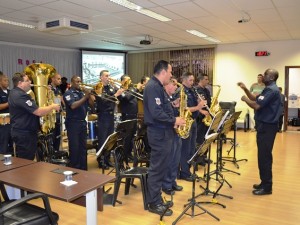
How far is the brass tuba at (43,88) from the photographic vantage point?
4.52m

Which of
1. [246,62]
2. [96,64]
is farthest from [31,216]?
[96,64]

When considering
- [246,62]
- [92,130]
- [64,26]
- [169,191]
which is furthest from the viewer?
[246,62]

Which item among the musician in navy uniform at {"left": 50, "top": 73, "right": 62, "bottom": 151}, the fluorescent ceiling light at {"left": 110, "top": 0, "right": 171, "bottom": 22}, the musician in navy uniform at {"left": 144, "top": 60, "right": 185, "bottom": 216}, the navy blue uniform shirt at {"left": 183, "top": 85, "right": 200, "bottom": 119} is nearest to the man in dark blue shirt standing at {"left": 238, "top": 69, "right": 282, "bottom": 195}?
the navy blue uniform shirt at {"left": 183, "top": 85, "right": 200, "bottom": 119}

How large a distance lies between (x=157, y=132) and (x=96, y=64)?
8671mm

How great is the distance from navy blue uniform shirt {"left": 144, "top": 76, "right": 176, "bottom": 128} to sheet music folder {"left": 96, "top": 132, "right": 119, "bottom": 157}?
640mm

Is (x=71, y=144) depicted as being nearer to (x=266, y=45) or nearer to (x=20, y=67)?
(x=20, y=67)

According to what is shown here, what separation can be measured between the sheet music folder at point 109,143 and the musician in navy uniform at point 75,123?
873 millimetres

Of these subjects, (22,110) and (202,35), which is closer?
(22,110)

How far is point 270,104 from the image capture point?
12.8ft

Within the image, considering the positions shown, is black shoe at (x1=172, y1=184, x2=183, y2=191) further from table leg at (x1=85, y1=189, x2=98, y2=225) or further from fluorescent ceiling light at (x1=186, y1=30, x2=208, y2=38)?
fluorescent ceiling light at (x1=186, y1=30, x2=208, y2=38)

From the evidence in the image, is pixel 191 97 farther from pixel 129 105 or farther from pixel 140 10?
pixel 140 10

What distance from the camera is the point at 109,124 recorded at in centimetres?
530

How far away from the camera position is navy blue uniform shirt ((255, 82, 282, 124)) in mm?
3848

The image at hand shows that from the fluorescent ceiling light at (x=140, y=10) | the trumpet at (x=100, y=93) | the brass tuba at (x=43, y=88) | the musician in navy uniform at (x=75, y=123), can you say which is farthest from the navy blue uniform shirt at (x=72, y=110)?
the fluorescent ceiling light at (x=140, y=10)
